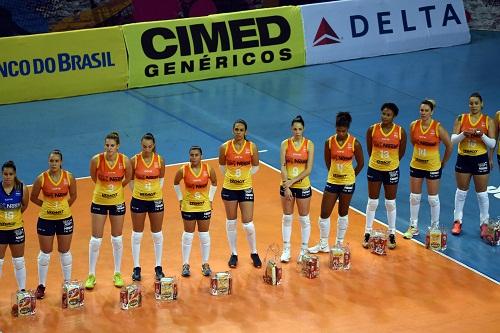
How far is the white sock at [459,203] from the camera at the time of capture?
16.6 metres

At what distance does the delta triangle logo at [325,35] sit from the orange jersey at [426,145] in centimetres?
1074

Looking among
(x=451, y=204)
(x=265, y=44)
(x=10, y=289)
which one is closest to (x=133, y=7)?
(x=265, y=44)

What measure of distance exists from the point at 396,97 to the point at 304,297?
1067 centimetres

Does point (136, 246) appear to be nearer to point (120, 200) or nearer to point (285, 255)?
point (120, 200)

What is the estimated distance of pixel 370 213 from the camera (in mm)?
16016

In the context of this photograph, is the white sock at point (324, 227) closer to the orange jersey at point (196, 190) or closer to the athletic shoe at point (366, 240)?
the athletic shoe at point (366, 240)

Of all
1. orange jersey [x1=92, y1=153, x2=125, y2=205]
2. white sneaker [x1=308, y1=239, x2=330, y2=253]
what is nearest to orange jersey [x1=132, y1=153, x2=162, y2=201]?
orange jersey [x1=92, y1=153, x2=125, y2=205]

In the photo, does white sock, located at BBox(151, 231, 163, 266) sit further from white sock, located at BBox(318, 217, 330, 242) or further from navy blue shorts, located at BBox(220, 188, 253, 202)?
white sock, located at BBox(318, 217, 330, 242)

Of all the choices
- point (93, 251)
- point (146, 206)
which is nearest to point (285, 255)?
point (146, 206)

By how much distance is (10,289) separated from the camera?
1441cm

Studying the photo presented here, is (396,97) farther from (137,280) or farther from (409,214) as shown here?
(137,280)

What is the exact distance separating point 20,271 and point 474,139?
7.50 metres

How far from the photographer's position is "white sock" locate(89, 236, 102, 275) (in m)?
14.4

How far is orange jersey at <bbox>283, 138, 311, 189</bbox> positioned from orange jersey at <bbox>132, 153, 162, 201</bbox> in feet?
6.61
